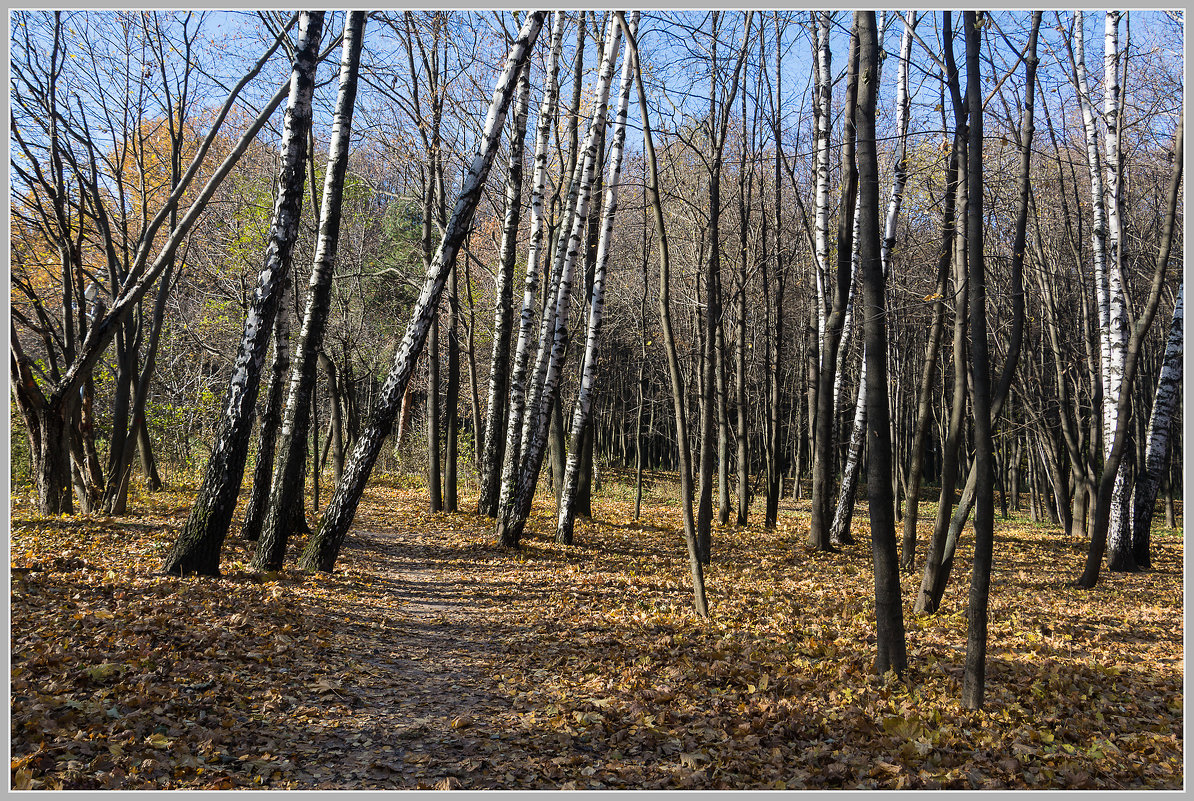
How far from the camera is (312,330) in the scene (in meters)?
7.48

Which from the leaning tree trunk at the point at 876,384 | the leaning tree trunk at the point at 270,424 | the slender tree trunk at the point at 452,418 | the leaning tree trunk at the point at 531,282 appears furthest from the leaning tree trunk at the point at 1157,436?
the leaning tree trunk at the point at 270,424

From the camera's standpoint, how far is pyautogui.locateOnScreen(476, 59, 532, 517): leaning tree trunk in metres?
11.3

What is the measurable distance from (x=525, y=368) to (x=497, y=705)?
23.9ft

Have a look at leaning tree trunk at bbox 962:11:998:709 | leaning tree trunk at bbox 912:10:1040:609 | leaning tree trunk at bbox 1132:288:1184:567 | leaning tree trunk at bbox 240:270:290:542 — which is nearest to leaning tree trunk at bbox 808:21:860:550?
leaning tree trunk at bbox 912:10:1040:609

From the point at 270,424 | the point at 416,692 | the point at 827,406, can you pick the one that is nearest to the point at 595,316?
the point at 827,406

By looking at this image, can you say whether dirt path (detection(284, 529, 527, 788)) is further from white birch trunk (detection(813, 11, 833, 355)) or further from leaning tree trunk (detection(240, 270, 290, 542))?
white birch trunk (detection(813, 11, 833, 355))

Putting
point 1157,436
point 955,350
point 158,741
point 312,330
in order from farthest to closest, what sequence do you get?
point 1157,436 → point 312,330 → point 955,350 → point 158,741

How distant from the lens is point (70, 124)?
33.7 ft

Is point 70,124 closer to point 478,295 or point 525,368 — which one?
point 525,368

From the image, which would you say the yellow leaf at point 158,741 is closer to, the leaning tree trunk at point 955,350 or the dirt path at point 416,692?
the dirt path at point 416,692

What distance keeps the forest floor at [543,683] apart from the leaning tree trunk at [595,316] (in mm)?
2324

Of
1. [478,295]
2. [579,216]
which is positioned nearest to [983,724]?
[579,216]

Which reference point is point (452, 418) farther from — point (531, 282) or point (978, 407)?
point (978, 407)

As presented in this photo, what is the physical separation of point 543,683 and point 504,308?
8.17 metres
